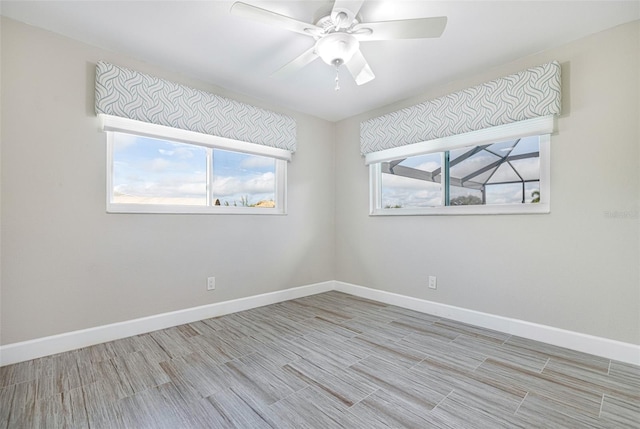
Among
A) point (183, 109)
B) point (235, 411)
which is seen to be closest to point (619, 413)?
point (235, 411)

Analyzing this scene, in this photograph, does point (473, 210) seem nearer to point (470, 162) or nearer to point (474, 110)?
point (470, 162)

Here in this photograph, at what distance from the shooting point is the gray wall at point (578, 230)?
6.88 feet

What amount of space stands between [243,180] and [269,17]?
197 cm

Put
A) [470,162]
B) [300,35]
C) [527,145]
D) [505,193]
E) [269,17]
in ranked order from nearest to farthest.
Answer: [269,17], [300,35], [527,145], [505,193], [470,162]

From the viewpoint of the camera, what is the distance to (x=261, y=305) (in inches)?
133

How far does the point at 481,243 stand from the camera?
2781 millimetres

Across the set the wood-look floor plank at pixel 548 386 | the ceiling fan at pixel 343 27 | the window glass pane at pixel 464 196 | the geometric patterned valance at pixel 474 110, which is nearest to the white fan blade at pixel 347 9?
the ceiling fan at pixel 343 27

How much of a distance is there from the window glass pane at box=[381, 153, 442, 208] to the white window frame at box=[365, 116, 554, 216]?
97mm

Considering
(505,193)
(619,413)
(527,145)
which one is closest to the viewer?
(619,413)

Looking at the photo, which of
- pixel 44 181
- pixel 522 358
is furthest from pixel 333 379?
pixel 44 181

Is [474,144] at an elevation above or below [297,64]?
below

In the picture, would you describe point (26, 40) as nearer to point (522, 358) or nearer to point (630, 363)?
point (522, 358)

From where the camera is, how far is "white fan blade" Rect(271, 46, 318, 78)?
2.06 m

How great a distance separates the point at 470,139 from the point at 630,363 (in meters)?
2.04
